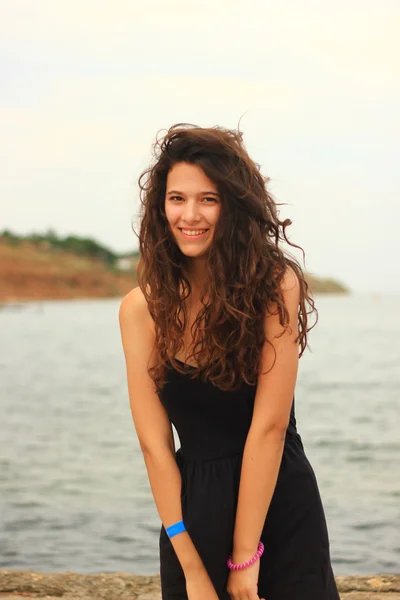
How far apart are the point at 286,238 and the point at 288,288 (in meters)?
0.18

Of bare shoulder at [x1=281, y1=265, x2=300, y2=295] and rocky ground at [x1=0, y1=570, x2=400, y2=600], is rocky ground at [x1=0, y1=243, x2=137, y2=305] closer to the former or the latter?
rocky ground at [x1=0, y1=570, x2=400, y2=600]

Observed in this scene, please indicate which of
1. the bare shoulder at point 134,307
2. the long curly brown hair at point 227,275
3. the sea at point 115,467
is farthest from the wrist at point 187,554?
the sea at point 115,467

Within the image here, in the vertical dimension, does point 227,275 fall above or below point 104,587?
above

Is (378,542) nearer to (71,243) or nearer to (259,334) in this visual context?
(259,334)

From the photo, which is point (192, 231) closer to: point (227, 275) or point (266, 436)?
point (227, 275)

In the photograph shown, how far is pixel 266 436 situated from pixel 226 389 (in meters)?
0.14

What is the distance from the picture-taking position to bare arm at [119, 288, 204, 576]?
7.04ft

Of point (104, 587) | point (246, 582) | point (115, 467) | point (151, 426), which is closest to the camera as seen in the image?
point (246, 582)

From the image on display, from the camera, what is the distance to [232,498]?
2129 mm

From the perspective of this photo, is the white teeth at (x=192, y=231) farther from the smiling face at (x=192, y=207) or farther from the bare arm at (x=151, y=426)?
the bare arm at (x=151, y=426)

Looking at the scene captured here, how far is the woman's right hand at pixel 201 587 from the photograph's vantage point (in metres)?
2.11

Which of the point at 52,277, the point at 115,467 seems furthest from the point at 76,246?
the point at 115,467

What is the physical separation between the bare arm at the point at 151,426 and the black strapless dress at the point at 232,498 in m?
0.03

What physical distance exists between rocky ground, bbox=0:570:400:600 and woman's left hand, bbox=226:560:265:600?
1923 millimetres
